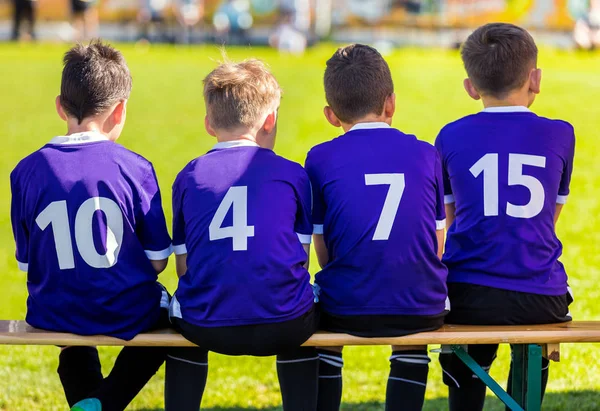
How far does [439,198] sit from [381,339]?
56 centimetres

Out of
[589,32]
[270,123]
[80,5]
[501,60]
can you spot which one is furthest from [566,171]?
[80,5]

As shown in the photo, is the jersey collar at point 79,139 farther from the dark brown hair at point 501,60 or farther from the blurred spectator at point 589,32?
the blurred spectator at point 589,32

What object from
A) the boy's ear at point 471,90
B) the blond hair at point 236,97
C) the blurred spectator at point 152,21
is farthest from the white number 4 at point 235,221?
the blurred spectator at point 152,21

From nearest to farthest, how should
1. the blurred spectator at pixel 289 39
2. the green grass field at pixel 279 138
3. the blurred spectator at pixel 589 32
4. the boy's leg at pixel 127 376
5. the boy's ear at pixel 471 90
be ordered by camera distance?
the boy's leg at pixel 127 376 < the boy's ear at pixel 471 90 < the green grass field at pixel 279 138 < the blurred spectator at pixel 589 32 < the blurred spectator at pixel 289 39

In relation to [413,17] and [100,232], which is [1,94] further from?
[413,17]

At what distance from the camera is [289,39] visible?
81.8 feet

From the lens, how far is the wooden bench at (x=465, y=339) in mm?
3170

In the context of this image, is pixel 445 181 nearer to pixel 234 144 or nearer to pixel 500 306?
pixel 500 306

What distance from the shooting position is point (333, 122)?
3.50m

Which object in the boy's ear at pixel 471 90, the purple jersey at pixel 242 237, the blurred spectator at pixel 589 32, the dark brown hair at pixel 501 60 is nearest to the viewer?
the purple jersey at pixel 242 237

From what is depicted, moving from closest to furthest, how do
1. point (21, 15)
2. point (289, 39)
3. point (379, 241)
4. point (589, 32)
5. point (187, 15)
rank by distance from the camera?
point (379, 241) < point (589, 32) < point (21, 15) < point (289, 39) < point (187, 15)

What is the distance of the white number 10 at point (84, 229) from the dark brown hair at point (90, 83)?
40 cm

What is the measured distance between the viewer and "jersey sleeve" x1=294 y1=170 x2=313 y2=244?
10.5ft

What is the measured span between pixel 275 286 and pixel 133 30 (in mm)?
28688
